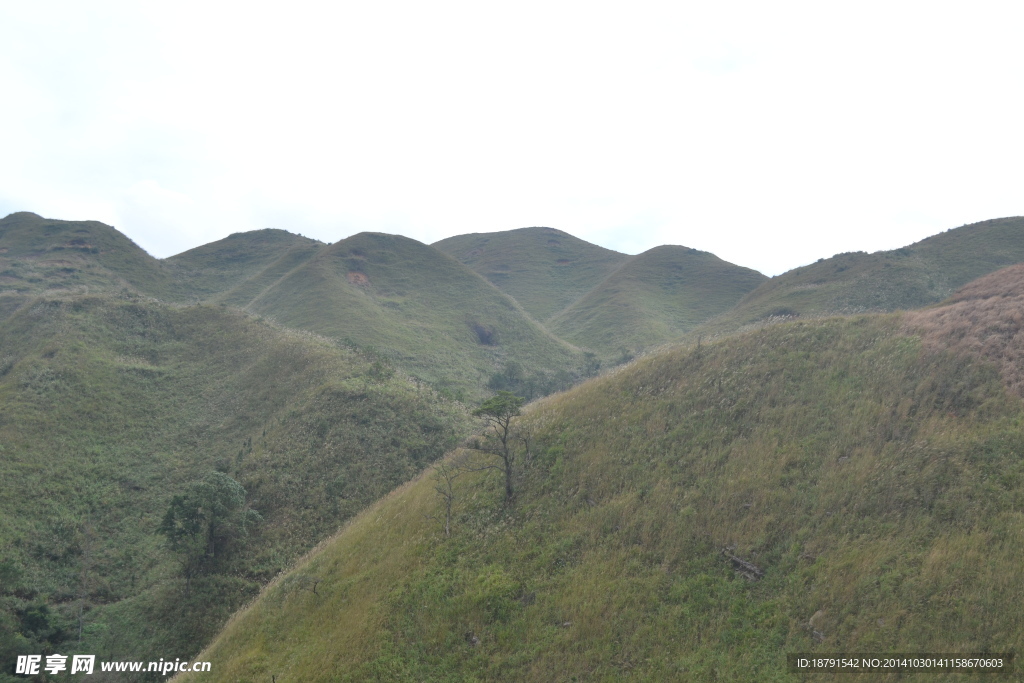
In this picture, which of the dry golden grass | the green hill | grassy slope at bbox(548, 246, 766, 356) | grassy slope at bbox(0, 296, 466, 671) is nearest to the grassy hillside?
grassy slope at bbox(548, 246, 766, 356)

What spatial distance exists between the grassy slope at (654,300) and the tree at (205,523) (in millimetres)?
62873

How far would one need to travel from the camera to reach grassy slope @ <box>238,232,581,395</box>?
64625mm

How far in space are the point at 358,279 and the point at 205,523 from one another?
71720mm

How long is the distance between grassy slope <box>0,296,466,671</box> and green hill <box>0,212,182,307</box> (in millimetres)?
39672

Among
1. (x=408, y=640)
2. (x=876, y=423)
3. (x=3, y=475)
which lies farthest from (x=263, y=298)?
(x=876, y=423)

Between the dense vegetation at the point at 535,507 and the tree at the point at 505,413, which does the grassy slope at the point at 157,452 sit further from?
the tree at the point at 505,413

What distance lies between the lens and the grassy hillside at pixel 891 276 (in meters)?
63.8

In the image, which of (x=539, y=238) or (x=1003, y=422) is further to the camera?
(x=539, y=238)

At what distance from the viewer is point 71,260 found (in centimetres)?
9156

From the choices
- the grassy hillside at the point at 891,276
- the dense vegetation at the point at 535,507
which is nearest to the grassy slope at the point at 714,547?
the dense vegetation at the point at 535,507

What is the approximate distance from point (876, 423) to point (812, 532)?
202 inches

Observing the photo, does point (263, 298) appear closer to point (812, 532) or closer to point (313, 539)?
point (313, 539)

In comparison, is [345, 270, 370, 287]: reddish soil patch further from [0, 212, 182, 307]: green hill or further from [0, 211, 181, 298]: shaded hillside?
[0, 211, 181, 298]: shaded hillside

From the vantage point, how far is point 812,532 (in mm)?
13102
